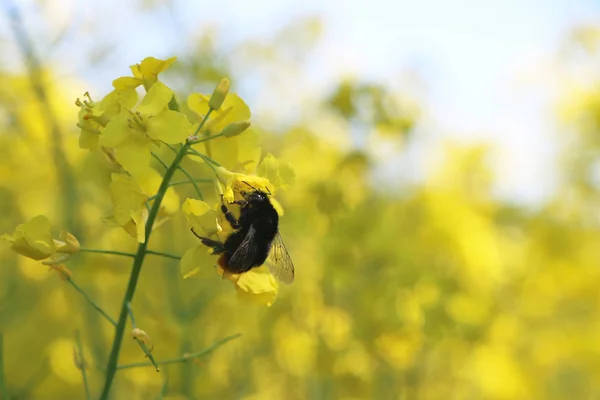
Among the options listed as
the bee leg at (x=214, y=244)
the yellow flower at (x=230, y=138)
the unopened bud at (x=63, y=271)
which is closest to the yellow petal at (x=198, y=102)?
the yellow flower at (x=230, y=138)

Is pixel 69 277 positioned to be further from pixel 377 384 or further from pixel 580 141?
pixel 580 141

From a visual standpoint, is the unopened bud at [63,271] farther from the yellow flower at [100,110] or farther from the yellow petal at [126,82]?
the yellow petal at [126,82]

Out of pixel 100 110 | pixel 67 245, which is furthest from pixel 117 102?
pixel 67 245

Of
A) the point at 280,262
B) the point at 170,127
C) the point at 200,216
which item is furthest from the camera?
the point at 280,262

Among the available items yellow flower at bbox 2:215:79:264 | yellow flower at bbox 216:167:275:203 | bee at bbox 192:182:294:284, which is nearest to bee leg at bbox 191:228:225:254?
bee at bbox 192:182:294:284

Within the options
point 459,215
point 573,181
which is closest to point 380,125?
point 459,215

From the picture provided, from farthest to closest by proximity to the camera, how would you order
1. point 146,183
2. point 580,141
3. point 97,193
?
1. point 580,141
2. point 97,193
3. point 146,183

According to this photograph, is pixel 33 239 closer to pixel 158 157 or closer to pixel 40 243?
pixel 40 243

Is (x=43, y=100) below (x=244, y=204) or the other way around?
below
